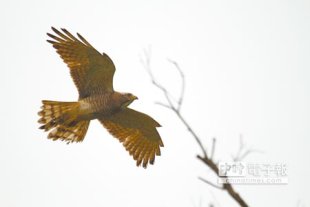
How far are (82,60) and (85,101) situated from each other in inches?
34.1

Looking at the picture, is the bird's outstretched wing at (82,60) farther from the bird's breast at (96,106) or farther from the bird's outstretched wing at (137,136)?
the bird's outstretched wing at (137,136)

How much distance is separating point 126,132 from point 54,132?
1789 mm

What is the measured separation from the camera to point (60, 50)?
31.6ft

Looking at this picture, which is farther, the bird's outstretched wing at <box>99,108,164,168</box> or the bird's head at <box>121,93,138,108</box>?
the bird's outstretched wing at <box>99,108,164,168</box>

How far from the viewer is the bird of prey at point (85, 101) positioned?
951cm

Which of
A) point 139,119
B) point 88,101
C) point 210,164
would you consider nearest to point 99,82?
point 88,101

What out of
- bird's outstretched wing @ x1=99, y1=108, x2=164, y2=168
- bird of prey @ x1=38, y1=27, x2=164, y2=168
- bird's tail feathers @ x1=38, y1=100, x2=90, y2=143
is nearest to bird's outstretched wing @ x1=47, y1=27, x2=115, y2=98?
bird of prey @ x1=38, y1=27, x2=164, y2=168

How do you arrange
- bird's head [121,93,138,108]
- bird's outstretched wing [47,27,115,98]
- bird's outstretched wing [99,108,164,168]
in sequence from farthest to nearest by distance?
bird's outstretched wing [99,108,164,168], bird's head [121,93,138,108], bird's outstretched wing [47,27,115,98]

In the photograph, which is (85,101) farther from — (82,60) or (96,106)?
(82,60)

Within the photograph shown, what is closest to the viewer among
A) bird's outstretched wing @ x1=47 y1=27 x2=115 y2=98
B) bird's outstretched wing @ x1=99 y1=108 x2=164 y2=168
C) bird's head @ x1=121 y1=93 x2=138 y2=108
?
bird's outstretched wing @ x1=47 y1=27 x2=115 y2=98

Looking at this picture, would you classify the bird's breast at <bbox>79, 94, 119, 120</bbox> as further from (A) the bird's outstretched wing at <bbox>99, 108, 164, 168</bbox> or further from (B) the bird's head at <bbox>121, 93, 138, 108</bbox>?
(A) the bird's outstretched wing at <bbox>99, 108, 164, 168</bbox>

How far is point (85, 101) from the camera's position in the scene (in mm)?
9719

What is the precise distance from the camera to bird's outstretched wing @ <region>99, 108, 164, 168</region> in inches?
420

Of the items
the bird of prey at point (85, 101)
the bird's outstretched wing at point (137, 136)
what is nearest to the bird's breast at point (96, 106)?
the bird of prey at point (85, 101)
